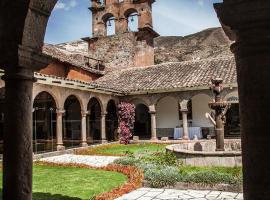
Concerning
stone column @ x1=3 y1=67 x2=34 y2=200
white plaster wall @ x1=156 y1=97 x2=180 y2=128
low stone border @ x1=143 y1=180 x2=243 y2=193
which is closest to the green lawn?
low stone border @ x1=143 y1=180 x2=243 y2=193

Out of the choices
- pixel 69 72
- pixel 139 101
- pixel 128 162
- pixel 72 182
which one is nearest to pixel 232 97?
pixel 139 101

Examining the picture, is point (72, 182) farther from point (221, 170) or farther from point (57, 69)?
point (57, 69)

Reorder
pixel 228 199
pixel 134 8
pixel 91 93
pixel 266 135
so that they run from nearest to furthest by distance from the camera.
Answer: pixel 266 135 < pixel 228 199 < pixel 91 93 < pixel 134 8

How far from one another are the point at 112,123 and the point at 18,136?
19093 mm

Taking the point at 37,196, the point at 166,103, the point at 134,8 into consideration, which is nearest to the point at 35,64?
the point at 37,196

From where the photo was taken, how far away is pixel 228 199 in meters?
6.56

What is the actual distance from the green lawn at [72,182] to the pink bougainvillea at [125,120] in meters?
10.1

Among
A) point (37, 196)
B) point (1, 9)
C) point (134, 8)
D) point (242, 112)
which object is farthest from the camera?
point (134, 8)

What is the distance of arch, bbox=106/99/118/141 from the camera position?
22766 millimetres

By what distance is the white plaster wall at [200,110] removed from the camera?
2312cm

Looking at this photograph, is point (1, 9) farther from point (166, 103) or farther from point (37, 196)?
point (166, 103)

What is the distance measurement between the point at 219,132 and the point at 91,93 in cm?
1054

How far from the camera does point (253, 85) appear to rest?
2348 millimetres

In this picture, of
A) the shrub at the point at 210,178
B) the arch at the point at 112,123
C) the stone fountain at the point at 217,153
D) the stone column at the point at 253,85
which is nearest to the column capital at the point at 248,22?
the stone column at the point at 253,85
